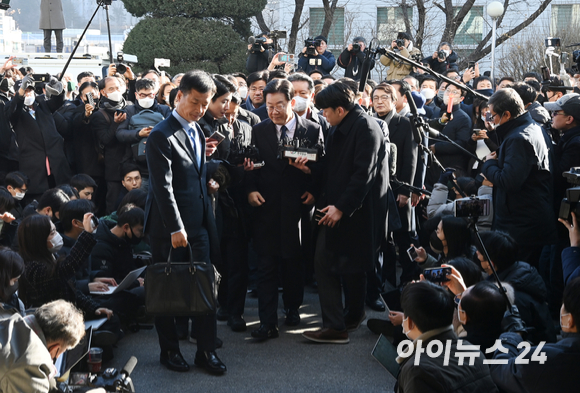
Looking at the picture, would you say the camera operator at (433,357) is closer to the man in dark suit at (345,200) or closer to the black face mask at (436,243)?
the man in dark suit at (345,200)

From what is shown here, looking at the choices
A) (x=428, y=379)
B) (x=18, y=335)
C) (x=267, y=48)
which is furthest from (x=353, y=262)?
(x=267, y=48)

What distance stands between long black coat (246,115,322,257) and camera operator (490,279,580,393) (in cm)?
222

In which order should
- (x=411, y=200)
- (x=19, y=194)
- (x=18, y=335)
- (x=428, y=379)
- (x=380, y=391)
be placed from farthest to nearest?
1. (x=19, y=194)
2. (x=411, y=200)
3. (x=380, y=391)
4. (x=18, y=335)
5. (x=428, y=379)

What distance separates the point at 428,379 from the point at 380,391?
1.48 metres

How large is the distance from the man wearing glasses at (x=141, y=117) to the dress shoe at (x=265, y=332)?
2515 mm

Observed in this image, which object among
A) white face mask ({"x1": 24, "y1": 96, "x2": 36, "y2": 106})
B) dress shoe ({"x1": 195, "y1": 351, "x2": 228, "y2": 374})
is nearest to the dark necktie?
dress shoe ({"x1": 195, "y1": 351, "x2": 228, "y2": 374})

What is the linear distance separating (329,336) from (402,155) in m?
1.90

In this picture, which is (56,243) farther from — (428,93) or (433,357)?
(428,93)

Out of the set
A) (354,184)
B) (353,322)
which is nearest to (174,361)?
(353,322)

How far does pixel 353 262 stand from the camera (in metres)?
4.90

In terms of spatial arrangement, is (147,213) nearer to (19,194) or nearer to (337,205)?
(337,205)

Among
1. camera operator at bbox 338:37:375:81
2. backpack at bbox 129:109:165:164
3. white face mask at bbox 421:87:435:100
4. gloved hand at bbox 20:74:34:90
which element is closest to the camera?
gloved hand at bbox 20:74:34:90

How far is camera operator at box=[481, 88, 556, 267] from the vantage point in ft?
16.5

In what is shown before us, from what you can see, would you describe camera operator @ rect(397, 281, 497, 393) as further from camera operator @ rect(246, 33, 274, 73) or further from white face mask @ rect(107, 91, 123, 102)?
camera operator @ rect(246, 33, 274, 73)
